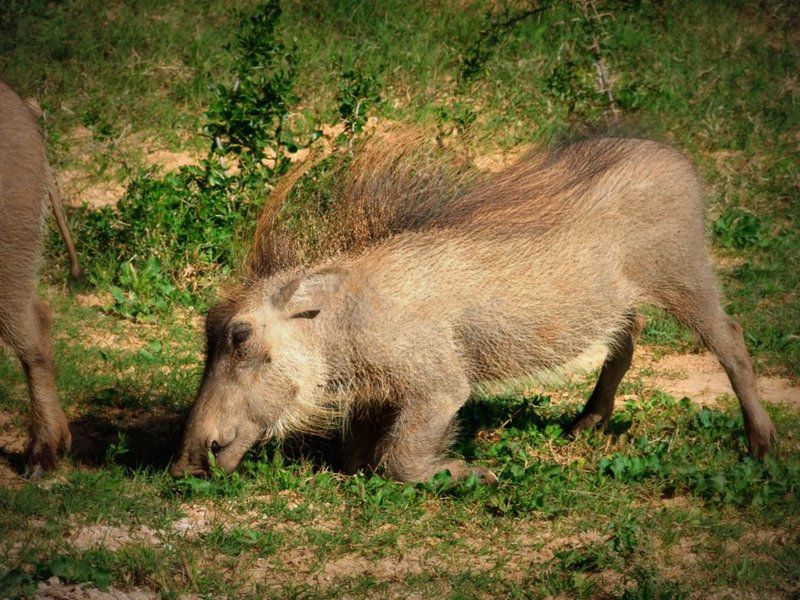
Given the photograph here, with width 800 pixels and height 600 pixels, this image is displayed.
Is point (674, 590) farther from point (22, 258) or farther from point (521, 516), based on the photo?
point (22, 258)

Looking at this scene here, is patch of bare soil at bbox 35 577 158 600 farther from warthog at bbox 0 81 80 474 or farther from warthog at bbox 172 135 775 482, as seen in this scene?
warthog at bbox 0 81 80 474

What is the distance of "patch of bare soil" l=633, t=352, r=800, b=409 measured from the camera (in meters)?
5.58

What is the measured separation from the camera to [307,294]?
4.45 meters

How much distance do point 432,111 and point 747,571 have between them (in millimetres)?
4869

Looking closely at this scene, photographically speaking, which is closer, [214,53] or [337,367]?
[337,367]

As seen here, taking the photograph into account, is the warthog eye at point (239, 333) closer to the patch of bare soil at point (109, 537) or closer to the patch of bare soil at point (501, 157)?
the patch of bare soil at point (109, 537)

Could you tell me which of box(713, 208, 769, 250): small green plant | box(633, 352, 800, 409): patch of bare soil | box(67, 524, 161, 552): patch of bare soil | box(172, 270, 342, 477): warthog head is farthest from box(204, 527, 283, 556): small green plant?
box(713, 208, 769, 250): small green plant

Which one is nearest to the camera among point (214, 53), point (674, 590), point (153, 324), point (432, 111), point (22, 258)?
point (674, 590)

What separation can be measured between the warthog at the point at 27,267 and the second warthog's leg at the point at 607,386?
2454mm

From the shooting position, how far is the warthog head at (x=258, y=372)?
4.39 m

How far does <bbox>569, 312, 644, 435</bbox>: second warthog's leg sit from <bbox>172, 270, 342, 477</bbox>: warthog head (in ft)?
4.72

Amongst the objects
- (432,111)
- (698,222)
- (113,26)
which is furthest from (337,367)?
(113,26)

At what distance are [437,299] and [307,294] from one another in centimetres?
55

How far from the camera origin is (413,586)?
3.75m
